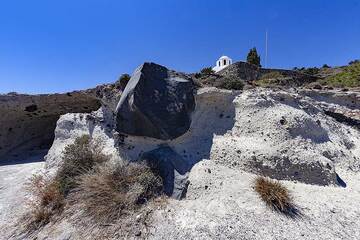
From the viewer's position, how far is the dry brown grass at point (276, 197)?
4.71m

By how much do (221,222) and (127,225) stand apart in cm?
161

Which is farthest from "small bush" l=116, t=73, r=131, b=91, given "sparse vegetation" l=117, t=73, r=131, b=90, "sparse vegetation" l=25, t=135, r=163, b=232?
"sparse vegetation" l=25, t=135, r=163, b=232

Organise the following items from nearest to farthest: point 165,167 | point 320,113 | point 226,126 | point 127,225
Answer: point 127,225
point 165,167
point 226,126
point 320,113

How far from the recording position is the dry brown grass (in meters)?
4.71

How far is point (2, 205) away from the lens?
700 cm

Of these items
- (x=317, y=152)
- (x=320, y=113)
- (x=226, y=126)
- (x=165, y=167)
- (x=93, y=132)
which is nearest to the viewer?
(x=165, y=167)

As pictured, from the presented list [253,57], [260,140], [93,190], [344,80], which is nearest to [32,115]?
[93,190]

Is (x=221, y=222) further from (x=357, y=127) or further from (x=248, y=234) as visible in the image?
(x=357, y=127)

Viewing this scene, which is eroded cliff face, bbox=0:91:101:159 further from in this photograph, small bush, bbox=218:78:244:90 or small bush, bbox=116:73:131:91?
small bush, bbox=218:78:244:90

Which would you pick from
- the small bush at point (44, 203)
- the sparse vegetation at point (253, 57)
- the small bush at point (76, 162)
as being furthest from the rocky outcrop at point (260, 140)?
the sparse vegetation at point (253, 57)

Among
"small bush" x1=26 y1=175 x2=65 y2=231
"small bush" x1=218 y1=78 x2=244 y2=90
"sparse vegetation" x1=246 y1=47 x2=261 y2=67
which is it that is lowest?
→ "small bush" x1=26 y1=175 x2=65 y2=231

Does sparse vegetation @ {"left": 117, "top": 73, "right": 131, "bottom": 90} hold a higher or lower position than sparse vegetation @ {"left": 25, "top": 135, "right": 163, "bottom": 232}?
higher

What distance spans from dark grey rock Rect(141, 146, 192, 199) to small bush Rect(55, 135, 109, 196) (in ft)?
4.79

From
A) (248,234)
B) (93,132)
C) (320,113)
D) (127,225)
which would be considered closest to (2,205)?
(93,132)
